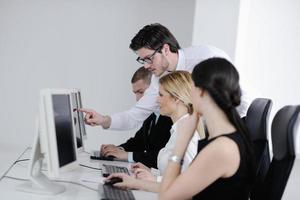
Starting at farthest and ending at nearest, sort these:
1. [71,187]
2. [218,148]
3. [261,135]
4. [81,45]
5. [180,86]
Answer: [81,45], [180,86], [261,135], [71,187], [218,148]

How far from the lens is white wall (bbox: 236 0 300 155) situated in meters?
5.41

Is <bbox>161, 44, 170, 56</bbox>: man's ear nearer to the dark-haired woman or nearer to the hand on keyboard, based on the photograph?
the hand on keyboard

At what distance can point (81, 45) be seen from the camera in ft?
17.0

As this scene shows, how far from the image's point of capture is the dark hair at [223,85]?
1.40 meters

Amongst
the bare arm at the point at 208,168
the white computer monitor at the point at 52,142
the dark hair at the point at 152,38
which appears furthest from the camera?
the dark hair at the point at 152,38

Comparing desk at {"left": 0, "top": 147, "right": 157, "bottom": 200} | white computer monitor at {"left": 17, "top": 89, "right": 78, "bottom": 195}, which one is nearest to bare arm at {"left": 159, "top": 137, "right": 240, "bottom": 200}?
desk at {"left": 0, "top": 147, "right": 157, "bottom": 200}

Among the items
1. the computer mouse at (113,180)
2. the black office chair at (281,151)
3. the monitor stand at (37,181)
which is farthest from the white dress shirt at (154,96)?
the monitor stand at (37,181)

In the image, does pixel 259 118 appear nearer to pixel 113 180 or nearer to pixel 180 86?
pixel 180 86

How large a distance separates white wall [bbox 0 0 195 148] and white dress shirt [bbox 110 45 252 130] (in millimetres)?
2214

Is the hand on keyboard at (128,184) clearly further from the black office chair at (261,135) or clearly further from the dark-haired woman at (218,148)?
the black office chair at (261,135)

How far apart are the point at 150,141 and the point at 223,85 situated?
158cm

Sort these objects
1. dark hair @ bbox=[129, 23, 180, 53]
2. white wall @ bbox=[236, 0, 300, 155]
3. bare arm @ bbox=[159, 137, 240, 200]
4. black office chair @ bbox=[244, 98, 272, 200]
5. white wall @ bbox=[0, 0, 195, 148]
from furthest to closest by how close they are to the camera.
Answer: white wall @ bbox=[236, 0, 300, 155]
white wall @ bbox=[0, 0, 195, 148]
dark hair @ bbox=[129, 23, 180, 53]
black office chair @ bbox=[244, 98, 272, 200]
bare arm @ bbox=[159, 137, 240, 200]

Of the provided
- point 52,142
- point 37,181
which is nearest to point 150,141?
point 37,181

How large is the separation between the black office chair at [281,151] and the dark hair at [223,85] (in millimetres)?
164
